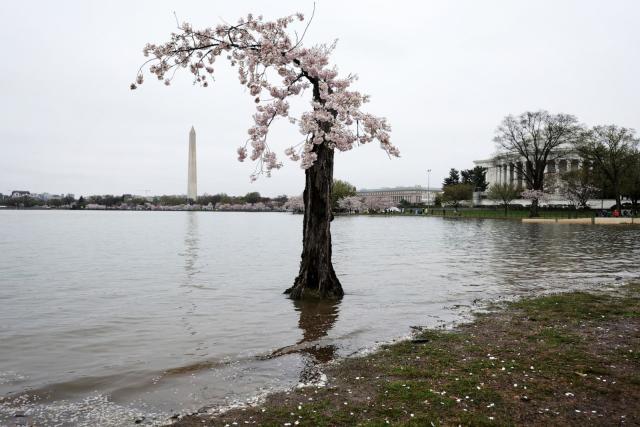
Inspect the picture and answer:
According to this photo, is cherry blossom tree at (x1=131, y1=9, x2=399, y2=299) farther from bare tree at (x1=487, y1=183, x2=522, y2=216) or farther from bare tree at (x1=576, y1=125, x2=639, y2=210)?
bare tree at (x1=487, y1=183, x2=522, y2=216)

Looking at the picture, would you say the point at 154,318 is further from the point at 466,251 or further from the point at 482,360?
the point at 466,251

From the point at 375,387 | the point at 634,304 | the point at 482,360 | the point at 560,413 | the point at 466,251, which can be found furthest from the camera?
the point at 466,251

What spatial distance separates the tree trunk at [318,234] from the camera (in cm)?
1576

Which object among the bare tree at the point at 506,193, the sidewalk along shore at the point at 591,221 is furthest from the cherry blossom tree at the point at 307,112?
the bare tree at the point at 506,193

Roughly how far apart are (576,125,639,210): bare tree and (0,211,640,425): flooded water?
57.6m

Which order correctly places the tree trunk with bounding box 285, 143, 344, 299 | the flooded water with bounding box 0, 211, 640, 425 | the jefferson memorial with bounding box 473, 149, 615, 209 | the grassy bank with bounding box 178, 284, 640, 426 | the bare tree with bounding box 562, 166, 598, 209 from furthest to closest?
1. the jefferson memorial with bounding box 473, 149, 615, 209
2. the bare tree with bounding box 562, 166, 598, 209
3. the tree trunk with bounding box 285, 143, 344, 299
4. the flooded water with bounding box 0, 211, 640, 425
5. the grassy bank with bounding box 178, 284, 640, 426

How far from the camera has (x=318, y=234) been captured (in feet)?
52.6

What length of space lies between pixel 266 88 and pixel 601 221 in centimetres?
7259

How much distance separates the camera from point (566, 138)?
86562 mm

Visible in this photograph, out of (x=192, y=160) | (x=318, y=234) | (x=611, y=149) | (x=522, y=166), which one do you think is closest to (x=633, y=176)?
(x=611, y=149)

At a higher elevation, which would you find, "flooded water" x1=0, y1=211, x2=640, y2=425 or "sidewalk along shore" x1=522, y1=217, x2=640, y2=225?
"sidewalk along shore" x1=522, y1=217, x2=640, y2=225

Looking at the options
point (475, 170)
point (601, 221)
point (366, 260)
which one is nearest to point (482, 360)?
point (366, 260)

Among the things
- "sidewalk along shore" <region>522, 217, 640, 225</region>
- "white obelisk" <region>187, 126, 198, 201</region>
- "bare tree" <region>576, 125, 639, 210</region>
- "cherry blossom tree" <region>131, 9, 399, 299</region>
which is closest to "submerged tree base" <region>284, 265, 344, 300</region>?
"cherry blossom tree" <region>131, 9, 399, 299</region>

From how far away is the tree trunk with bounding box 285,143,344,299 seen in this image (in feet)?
51.7
